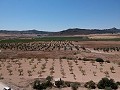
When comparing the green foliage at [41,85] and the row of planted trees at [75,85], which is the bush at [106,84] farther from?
the green foliage at [41,85]

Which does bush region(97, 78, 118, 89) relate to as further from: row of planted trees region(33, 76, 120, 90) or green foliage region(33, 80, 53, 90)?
green foliage region(33, 80, 53, 90)

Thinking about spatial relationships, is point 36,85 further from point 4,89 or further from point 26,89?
point 4,89

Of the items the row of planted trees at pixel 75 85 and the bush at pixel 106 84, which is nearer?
the row of planted trees at pixel 75 85

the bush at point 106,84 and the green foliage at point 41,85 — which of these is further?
the bush at point 106,84

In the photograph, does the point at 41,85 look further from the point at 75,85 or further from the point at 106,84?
the point at 106,84

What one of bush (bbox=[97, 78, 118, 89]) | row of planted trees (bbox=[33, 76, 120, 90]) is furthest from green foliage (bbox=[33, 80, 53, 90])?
bush (bbox=[97, 78, 118, 89])

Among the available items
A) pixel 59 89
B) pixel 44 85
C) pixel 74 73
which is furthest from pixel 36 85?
pixel 74 73

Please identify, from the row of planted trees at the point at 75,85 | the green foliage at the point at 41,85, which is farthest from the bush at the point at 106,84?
the green foliage at the point at 41,85

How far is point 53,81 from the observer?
89.3 feet

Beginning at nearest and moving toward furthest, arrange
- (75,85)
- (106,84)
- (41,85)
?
(75,85)
(41,85)
(106,84)

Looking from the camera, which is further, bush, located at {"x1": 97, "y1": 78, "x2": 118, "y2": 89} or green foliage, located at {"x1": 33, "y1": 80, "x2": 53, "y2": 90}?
bush, located at {"x1": 97, "y1": 78, "x2": 118, "y2": 89}

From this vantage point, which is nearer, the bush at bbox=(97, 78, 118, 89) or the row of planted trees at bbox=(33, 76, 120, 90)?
the row of planted trees at bbox=(33, 76, 120, 90)

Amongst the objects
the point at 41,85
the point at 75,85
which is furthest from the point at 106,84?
the point at 41,85

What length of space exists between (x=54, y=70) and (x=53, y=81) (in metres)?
8.60
